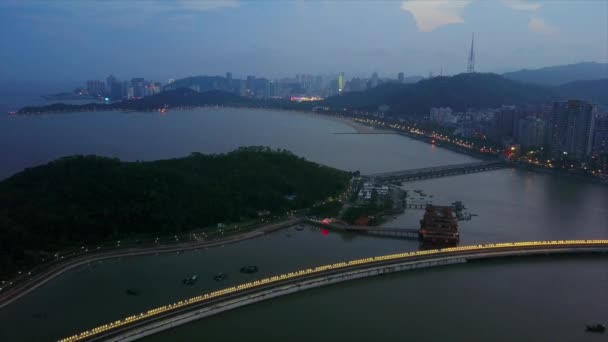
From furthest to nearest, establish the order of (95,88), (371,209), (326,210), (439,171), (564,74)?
(564,74) → (95,88) → (439,171) → (371,209) → (326,210)

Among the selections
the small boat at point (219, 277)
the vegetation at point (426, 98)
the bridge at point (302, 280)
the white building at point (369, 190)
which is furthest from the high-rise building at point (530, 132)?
the small boat at point (219, 277)

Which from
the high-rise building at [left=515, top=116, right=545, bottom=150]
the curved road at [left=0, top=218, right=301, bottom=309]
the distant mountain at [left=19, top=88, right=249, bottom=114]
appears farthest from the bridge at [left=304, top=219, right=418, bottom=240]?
the distant mountain at [left=19, top=88, right=249, bottom=114]

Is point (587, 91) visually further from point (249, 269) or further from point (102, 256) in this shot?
point (102, 256)

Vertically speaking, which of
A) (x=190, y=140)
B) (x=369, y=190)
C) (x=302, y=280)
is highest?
(x=190, y=140)

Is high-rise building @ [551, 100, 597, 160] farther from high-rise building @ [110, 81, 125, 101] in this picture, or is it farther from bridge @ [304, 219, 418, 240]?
high-rise building @ [110, 81, 125, 101]

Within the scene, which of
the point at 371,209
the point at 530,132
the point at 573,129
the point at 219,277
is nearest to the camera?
the point at 219,277

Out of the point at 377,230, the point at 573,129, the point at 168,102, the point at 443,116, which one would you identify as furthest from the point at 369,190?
the point at 168,102
